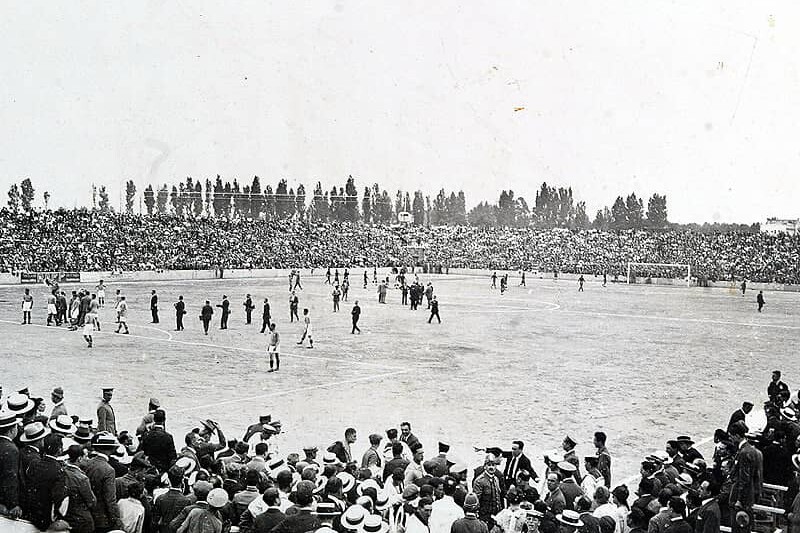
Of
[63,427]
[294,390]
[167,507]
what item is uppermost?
[63,427]

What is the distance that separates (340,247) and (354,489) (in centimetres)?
8132

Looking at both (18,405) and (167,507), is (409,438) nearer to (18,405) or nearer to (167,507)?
(167,507)

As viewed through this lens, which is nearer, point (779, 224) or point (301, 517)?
point (301, 517)

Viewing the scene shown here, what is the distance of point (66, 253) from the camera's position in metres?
58.5

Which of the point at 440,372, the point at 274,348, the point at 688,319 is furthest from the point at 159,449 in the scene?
the point at 688,319

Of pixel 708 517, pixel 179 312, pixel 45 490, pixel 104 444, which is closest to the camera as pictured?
pixel 45 490

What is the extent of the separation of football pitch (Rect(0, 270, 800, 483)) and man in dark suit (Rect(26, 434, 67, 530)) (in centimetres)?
644

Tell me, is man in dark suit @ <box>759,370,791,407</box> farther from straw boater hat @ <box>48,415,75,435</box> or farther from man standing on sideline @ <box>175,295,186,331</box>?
man standing on sideline @ <box>175,295,186,331</box>

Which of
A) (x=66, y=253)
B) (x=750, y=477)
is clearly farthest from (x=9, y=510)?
(x=66, y=253)

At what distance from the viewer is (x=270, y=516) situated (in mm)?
6211

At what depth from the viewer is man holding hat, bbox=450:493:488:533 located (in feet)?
20.8

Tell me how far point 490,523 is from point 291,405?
9.42m

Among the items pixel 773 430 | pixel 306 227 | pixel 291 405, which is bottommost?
pixel 291 405

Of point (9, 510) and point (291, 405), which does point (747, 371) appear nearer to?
point (291, 405)
